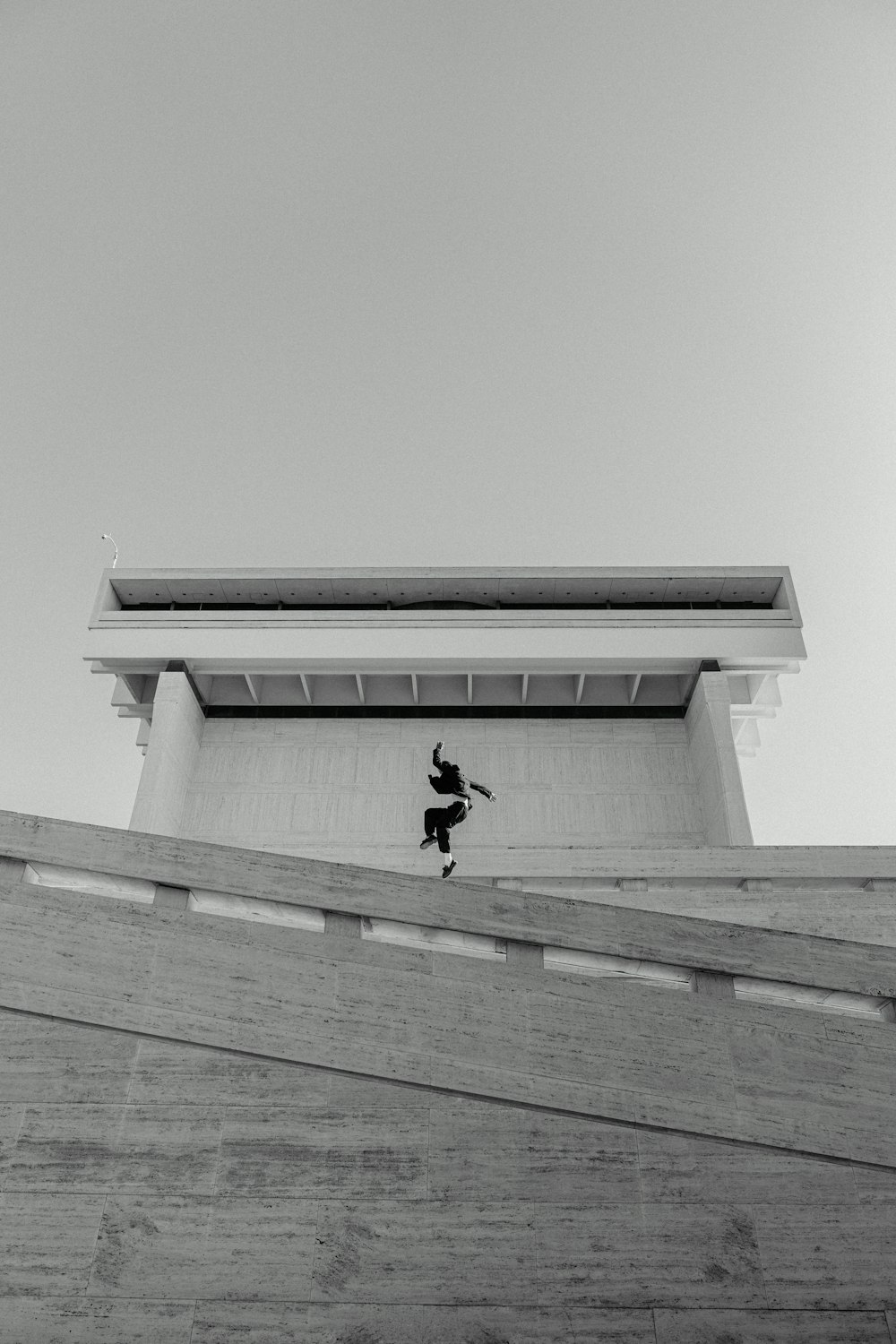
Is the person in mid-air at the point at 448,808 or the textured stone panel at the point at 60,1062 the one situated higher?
the person in mid-air at the point at 448,808

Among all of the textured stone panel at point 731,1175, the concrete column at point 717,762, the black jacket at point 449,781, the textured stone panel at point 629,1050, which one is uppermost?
the concrete column at point 717,762

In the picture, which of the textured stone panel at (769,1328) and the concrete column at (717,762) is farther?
the concrete column at (717,762)

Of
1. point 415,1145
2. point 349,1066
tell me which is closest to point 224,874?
point 349,1066

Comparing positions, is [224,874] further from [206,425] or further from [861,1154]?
[206,425]

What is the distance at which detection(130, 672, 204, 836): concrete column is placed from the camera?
1939cm

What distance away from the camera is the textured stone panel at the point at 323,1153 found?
16.7ft

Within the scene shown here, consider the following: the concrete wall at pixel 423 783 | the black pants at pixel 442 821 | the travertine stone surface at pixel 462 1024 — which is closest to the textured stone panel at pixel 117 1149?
the travertine stone surface at pixel 462 1024

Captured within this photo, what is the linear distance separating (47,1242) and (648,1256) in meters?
2.82

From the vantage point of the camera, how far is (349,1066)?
17.7 feet

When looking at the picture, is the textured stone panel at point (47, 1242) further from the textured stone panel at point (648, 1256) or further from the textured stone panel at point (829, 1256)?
the textured stone panel at point (829, 1256)

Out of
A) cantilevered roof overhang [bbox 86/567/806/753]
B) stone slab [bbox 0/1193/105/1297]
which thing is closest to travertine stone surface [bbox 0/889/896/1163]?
stone slab [bbox 0/1193/105/1297]

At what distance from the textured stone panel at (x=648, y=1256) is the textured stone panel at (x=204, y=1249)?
1168mm

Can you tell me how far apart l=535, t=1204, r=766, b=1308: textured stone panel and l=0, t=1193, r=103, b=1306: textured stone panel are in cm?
213

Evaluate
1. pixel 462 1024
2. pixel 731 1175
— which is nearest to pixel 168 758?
pixel 462 1024
